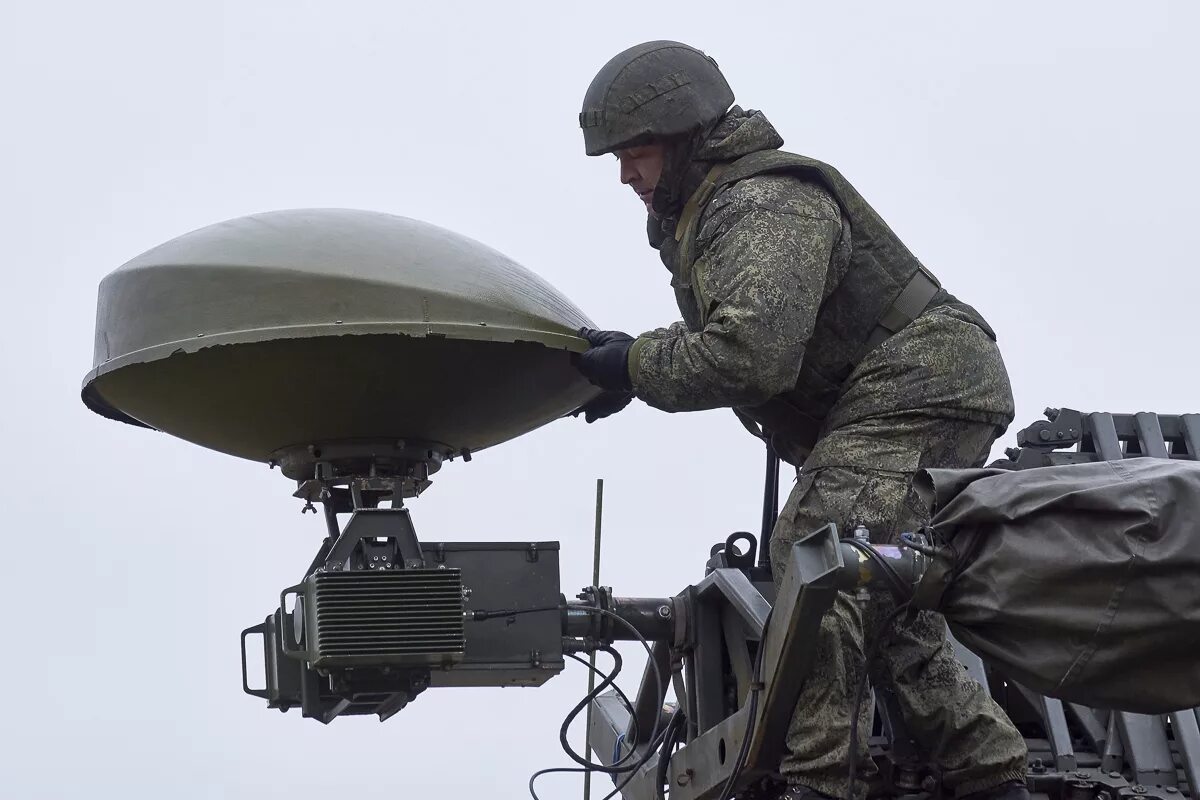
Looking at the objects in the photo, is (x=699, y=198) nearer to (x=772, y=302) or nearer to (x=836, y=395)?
(x=772, y=302)

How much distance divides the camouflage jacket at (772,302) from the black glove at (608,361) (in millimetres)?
70

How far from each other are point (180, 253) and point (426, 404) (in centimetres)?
91

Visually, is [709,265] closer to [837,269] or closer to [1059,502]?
[837,269]

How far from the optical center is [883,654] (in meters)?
5.84

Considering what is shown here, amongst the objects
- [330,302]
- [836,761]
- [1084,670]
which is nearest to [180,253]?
[330,302]

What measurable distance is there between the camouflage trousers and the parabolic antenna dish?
0.97 metres

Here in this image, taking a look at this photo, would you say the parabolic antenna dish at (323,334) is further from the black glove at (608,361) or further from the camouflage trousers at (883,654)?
the camouflage trousers at (883,654)

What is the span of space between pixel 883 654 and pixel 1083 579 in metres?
1.37

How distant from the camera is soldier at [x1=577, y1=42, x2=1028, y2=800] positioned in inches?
226

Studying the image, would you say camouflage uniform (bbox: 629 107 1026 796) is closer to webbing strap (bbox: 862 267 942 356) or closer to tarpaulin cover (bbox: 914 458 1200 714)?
webbing strap (bbox: 862 267 942 356)

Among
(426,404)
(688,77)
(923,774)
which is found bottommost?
(923,774)

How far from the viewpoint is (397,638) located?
19.0 ft

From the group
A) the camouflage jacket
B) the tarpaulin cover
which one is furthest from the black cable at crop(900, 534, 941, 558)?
the camouflage jacket

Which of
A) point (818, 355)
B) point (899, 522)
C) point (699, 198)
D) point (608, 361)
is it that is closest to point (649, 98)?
point (699, 198)
